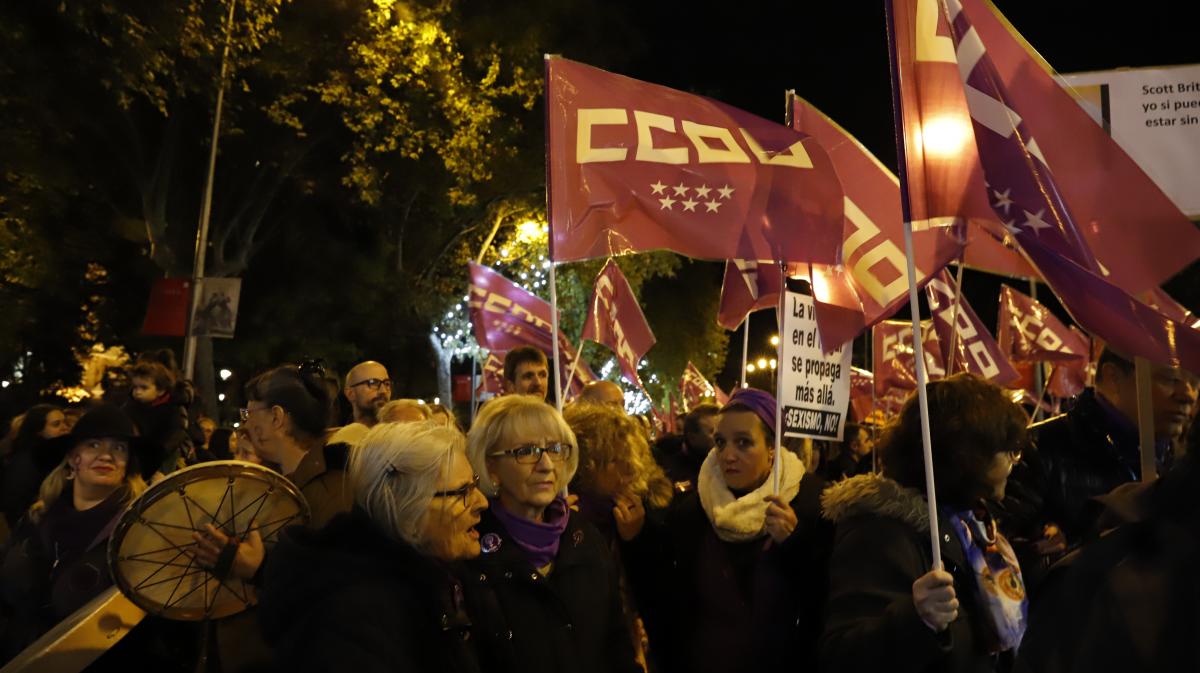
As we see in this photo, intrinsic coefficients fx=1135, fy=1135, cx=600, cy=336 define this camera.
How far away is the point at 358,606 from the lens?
293 cm

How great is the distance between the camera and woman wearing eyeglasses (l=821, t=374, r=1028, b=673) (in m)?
3.17

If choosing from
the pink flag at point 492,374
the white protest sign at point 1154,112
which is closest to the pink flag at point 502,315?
the pink flag at point 492,374

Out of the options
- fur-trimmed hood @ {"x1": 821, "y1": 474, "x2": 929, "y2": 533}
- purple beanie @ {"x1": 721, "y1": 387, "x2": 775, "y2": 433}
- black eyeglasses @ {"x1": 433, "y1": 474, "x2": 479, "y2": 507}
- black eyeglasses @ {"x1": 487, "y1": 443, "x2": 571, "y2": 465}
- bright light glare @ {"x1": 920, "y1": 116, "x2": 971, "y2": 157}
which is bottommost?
fur-trimmed hood @ {"x1": 821, "y1": 474, "x2": 929, "y2": 533}

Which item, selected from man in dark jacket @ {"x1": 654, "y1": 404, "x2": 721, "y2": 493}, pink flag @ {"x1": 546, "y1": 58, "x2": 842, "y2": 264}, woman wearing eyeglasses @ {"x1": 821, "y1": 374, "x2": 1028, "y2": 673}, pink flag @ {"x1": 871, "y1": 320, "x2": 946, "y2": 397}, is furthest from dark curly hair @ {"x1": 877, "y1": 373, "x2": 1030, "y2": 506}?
pink flag @ {"x1": 871, "y1": 320, "x2": 946, "y2": 397}

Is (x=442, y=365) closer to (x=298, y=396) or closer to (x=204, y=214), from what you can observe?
(x=204, y=214)

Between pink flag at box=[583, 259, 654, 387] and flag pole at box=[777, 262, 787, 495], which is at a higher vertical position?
pink flag at box=[583, 259, 654, 387]

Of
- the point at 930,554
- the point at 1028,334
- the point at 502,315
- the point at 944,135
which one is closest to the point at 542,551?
the point at 930,554

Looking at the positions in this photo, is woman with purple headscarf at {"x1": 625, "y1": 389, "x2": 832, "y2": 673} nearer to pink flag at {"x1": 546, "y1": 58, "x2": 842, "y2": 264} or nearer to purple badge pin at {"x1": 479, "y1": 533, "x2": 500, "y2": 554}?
pink flag at {"x1": 546, "y1": 58, "x2": 842, "y2": 264}

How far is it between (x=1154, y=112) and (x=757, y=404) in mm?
2207

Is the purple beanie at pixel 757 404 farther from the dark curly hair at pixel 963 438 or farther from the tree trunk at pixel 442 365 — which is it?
the tree trunk at pixel 442 365

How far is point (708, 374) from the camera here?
46.6 metres

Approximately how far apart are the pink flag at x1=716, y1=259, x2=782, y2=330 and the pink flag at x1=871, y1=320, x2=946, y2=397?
674 centimetres

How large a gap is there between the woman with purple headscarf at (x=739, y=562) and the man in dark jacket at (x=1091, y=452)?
3.58 ft

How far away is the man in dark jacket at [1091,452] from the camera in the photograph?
526cm
